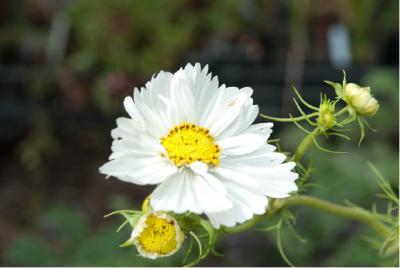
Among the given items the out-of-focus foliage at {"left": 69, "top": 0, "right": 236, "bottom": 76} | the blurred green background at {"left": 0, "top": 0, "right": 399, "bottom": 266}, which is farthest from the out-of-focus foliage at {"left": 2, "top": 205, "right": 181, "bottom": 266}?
the out-of-focus foliage at {"left": 69, "top": 0, "right": 236, "bottom": 76}

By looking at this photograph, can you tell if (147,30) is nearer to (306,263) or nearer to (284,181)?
(306,263)

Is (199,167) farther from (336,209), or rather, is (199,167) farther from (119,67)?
(119,67)

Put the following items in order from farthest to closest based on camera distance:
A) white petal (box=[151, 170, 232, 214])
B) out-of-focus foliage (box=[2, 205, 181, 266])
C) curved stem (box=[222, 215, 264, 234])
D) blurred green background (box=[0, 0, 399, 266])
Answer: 1. blurred green background (box=[0, 0, 399, 266])
2. out-of-focus foliage (box=[2, 205, 181, 266])
3. curved stem (box=[222, 215, 264, 234])
4. white petal (box=[151, 170, 232, 214])

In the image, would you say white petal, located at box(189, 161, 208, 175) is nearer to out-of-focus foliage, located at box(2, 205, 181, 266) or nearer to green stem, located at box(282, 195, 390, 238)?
green stem, located at box(282, 195, 390, 238)

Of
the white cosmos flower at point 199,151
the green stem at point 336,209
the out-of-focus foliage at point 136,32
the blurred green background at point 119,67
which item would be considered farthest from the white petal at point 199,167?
the out-of-focus foliage at point 136,32

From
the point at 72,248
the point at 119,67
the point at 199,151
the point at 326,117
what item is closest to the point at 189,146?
the point at 199,151

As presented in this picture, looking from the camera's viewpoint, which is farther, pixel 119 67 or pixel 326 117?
pixel 119 67

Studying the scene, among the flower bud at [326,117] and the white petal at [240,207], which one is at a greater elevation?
the flower bud at [326,117]

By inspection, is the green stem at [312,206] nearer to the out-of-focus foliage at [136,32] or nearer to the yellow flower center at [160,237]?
the yellow flower center at [160,237]
